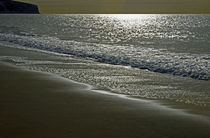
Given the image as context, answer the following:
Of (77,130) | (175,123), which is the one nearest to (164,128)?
(175,123)

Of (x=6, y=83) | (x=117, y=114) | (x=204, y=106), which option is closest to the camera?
(x=117, y=114)

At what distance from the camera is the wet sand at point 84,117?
300 inches

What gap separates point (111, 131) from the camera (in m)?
7.72

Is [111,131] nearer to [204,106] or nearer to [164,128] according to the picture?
[164,128]

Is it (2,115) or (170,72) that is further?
(170,72)

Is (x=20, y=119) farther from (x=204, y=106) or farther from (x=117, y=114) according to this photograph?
(x=204, y=106)

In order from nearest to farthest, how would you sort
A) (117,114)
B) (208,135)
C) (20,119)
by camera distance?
(208,135) < (20,119) < (117,114)

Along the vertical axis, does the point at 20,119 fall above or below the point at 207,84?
below

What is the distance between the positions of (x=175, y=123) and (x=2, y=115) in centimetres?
387

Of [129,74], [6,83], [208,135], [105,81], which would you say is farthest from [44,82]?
[208,135]

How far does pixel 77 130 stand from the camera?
7723 mm

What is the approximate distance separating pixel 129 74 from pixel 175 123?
838 centimetres

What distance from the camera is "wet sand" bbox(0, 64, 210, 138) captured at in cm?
762

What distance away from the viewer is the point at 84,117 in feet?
28.8
